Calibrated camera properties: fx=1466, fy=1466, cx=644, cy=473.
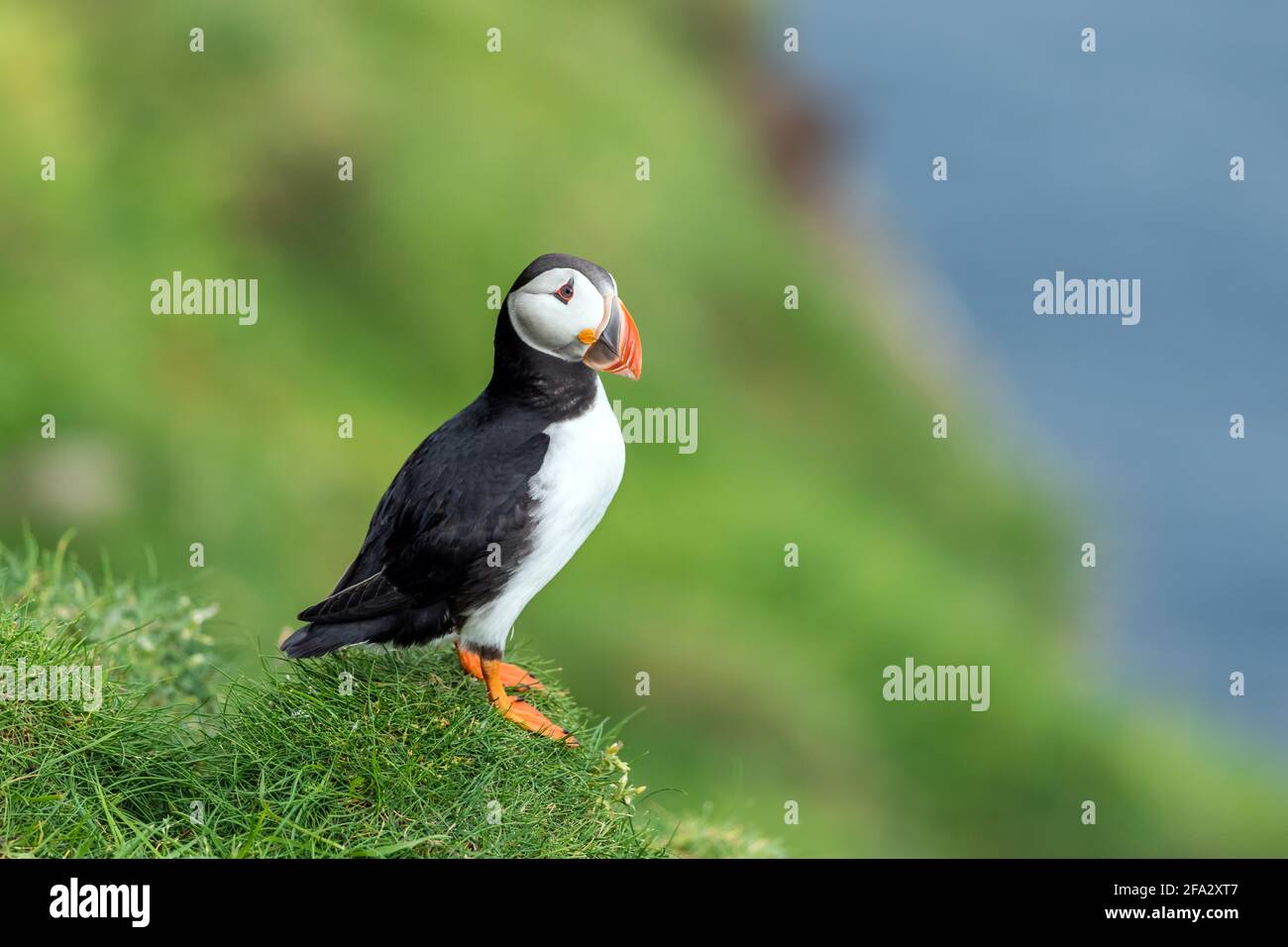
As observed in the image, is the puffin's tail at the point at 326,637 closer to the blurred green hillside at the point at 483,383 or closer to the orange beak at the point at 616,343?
the orange beak at the point at 616,343

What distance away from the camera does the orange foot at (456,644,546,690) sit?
243 inches

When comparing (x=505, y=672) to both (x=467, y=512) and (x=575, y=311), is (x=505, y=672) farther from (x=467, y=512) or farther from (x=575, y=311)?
(x=575, y=311)

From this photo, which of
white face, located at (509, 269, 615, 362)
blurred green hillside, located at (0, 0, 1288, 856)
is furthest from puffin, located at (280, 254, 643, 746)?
blurred green hillside, located at (0, 0, 1288, 856)

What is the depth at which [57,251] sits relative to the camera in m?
13.7

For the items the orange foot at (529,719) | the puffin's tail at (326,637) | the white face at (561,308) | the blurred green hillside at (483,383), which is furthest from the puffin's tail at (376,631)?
the blurred green hillside at (483,383)

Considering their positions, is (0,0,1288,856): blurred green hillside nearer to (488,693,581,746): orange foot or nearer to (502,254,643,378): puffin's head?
(488,693,581,746): orange foot

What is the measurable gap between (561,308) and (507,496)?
0.79 m

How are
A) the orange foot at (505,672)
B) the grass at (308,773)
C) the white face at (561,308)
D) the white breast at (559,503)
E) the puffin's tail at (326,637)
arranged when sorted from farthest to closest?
1. the orange foot at (505,672)
2. the white breast at (559,503)
3. the white face at (561,308)
4. the puffin's tail at (326,637)
5. the grass at (308,773)

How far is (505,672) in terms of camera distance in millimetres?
6566

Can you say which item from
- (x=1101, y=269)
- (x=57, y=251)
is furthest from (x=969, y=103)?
(x=57, y=251)

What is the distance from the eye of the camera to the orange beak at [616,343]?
5930 mm

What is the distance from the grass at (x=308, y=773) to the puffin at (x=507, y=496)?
20 cm

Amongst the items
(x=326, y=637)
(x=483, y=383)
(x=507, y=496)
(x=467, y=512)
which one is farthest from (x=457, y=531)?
(x=483, y=383)

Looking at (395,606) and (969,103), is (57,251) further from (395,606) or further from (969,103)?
(969,103)
